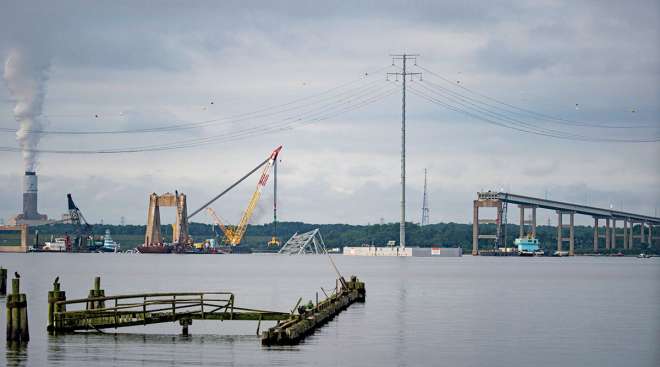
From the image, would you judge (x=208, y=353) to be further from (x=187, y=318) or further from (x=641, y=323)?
(x=641, y=323)

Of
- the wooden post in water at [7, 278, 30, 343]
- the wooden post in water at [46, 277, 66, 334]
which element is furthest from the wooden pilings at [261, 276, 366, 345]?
the wooden post in water at [7, 278, 30, 343]

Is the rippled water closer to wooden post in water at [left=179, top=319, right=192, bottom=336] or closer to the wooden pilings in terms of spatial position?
the wooden pilings

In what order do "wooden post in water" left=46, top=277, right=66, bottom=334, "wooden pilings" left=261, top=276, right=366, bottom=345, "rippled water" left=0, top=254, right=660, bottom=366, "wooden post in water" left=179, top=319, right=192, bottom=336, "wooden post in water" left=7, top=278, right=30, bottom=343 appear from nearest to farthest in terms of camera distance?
"rippled water" left=0, top=254, right=660, bottom=366, "wooden pilings" left=261, top=276, right=366, bottom=345, "wooden post in water" left=7, top=278, right=30, bottom=343, "wooden post in water" left=46, top=277, right=66, bottom=334, "wooden post in water" left=179, top=319, right=192, bottom=336

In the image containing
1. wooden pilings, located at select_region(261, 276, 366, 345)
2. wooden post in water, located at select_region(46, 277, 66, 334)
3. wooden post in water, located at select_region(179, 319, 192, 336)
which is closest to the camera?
wooden pilings, located at select_region(261, 276, 366, 345)

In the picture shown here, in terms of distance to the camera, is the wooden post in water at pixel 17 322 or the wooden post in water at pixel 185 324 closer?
the wooden post in water at pixel 17 322

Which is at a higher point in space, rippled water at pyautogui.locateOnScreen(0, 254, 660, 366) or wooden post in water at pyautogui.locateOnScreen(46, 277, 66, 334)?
wooden post in water at pyautogui.locateOnScreen(46, 277, 66, 334)

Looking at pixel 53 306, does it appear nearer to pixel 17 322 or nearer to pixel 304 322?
pixel 17 322

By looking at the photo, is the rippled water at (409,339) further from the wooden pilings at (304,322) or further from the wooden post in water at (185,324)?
the wooden post in water at (185,324)

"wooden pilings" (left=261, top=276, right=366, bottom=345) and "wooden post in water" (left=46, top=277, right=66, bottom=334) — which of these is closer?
"wooden pilings" (left=261, top=276, right=366, bottom=345)

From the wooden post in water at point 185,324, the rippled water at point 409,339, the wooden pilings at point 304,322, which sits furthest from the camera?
the wooden post in water at point 185,324

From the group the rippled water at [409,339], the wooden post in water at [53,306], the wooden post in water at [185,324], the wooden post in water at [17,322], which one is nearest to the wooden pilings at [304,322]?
the rippled water at [409,339]

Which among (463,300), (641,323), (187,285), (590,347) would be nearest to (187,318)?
(590,347)

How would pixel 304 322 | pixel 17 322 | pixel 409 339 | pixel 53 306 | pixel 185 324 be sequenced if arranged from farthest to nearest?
1. pixel 409 339
2. pixel 185 324
3. pixel 53 306
4. pixel 304 322
5. pixel 17 322

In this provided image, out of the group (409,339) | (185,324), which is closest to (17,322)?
(185,324)
